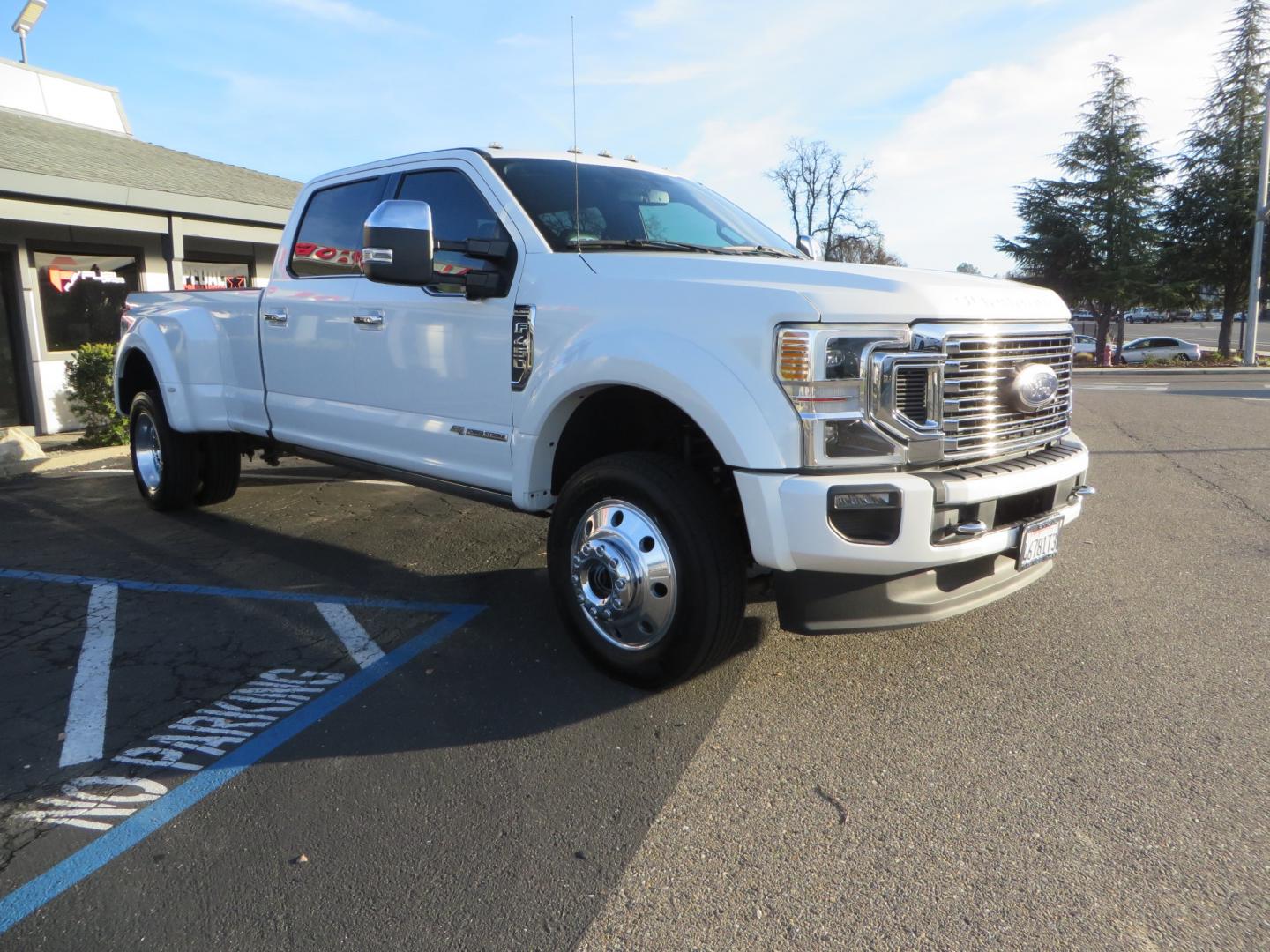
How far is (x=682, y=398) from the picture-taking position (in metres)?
3.22

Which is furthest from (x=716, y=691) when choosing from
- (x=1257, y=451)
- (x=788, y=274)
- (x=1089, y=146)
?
(x=1089, y=146)

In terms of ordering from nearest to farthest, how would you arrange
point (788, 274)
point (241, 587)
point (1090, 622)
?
point (788, 274)
point (1090, 622)
point (241, 587)

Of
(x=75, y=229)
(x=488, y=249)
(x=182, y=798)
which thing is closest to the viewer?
(x=182, y=798)

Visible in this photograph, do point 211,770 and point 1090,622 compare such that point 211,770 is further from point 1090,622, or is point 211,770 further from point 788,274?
point 1090,622

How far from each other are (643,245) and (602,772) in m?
2.26

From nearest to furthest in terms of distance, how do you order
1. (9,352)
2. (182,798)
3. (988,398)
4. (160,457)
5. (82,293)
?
(182,798)
(988,398)
(160,457)
(9,352)
(82,293)

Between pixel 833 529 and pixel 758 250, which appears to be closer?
pixel 833 529

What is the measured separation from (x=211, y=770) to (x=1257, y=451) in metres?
9.64

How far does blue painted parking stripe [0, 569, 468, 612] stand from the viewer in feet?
15.2

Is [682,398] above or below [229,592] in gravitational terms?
above

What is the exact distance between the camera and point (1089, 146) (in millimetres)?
32250

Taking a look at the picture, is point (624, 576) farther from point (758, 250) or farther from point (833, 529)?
point (758, 250)

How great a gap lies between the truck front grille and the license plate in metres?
0.29

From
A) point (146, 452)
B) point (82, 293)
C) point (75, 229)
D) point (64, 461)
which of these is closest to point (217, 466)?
point (146, 452)
